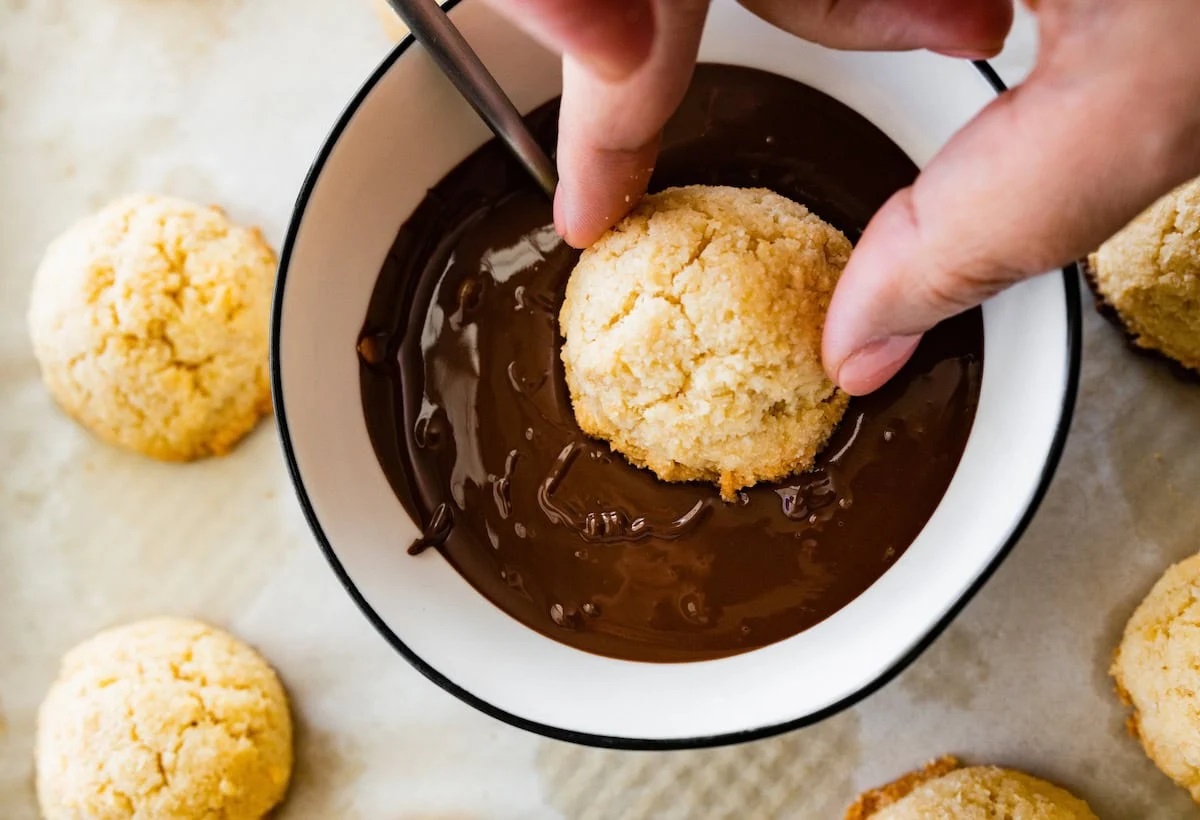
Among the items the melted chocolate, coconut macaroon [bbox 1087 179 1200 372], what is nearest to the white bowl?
the melted chocolate

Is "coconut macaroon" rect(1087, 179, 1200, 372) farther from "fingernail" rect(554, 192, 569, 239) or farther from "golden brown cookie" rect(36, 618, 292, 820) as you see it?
"golden brown cookie" rect(36, 618, 292, 820)

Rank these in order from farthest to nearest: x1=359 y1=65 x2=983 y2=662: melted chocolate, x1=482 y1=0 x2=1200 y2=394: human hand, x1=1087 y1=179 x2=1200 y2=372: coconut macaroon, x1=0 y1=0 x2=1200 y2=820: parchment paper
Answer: x1=0 y1=0 x2=1200 y2=820: parchment paper, x1=1087 y1=179 x2=1200 y2=372: coconut macaroon, x1=359 y1=65 x2=983 y2=662: melted chocolate, x1=482 y1=0 x2=1200 y2=394: human hand

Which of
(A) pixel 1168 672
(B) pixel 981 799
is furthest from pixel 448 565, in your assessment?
(A) pixel 1168 672

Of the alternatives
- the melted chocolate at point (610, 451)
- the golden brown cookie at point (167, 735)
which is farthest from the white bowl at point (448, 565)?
the golden brown cookie at point (167, 735)

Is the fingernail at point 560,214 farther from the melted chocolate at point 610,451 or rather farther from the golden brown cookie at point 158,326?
the golden brown cookie at point 158,326

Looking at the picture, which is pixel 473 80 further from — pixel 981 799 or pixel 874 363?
pixel 981 799

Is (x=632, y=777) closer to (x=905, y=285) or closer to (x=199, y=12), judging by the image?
(x=905, y=285)
